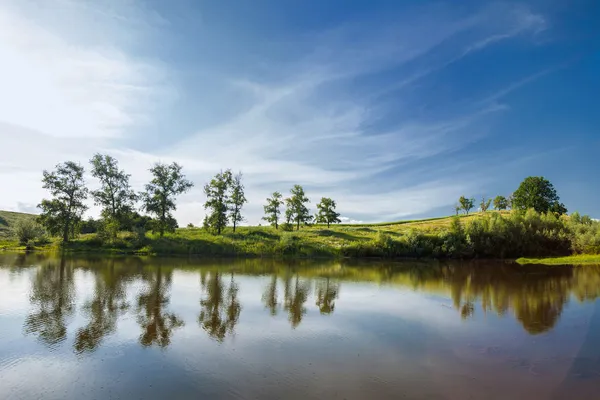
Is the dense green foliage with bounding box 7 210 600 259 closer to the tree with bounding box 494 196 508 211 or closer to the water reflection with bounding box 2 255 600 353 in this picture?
the water reflection with bounding box 2 255 600 353

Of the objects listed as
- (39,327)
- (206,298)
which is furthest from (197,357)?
(206,298)

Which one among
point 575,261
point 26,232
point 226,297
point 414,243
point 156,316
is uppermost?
point 26,232

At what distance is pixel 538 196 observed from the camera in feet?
248

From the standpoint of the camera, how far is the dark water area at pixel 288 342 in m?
8.45

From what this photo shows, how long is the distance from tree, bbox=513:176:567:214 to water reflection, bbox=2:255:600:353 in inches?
1855

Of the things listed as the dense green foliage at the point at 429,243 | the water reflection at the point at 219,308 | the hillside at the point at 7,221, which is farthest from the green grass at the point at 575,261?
the hillside at the point at 7,221

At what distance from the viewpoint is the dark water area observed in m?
8.45

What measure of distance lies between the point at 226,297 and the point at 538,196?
79.0m

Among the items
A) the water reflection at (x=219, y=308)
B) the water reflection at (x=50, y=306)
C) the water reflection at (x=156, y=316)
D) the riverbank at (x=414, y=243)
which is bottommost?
the water reflection at (x=219, y=308)

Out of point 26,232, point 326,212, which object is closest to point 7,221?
point 26,232

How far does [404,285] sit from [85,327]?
21537 mm

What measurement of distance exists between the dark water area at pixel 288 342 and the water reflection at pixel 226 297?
0.41ft

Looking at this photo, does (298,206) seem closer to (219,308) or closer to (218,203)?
(218,203)

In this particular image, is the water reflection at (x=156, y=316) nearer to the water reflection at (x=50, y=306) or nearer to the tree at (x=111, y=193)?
the water reflection at (x=50, y=306)
